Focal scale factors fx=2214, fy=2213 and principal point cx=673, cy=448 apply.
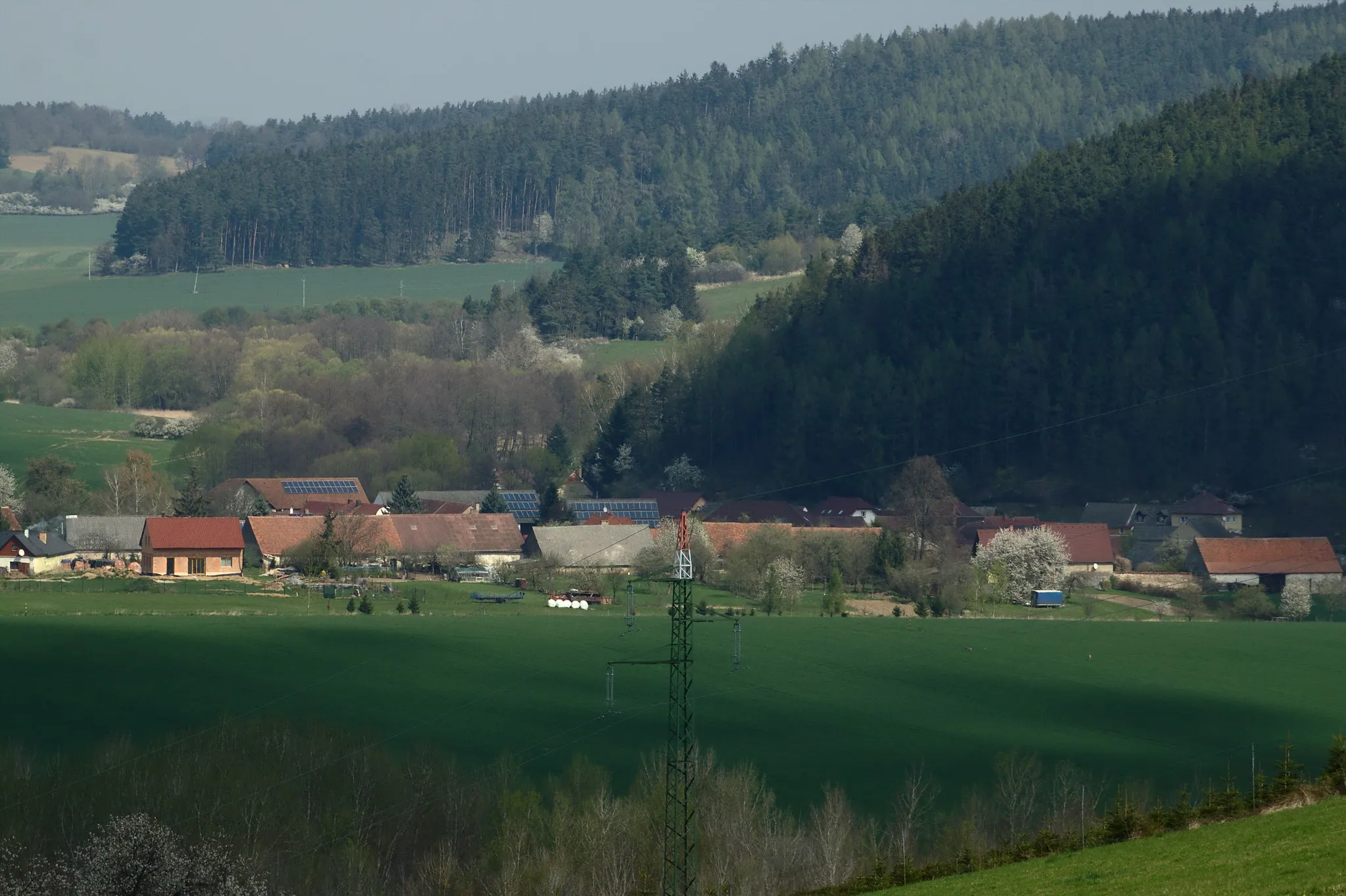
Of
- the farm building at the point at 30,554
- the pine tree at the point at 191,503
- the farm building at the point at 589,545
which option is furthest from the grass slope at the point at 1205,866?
the pine tree at the point at 191,503

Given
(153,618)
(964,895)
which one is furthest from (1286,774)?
(153,618)

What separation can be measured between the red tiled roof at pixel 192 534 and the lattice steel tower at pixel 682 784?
3860 cm

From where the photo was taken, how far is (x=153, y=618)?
60438 millimetres

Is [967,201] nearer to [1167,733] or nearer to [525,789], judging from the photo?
[1167,733]

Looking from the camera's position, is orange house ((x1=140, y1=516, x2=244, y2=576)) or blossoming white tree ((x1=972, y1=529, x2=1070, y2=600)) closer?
orange house ((x1=140, y1=516, x2=244, y2=576))

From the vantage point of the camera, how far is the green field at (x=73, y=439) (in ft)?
396

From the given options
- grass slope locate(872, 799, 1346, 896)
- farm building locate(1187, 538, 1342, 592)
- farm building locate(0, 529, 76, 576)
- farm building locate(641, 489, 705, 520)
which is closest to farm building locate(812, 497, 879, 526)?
farm building locate(641, 489, 705, 520)

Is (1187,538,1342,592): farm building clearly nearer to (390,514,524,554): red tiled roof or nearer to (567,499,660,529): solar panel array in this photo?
(567,499,660,529): solar panel array

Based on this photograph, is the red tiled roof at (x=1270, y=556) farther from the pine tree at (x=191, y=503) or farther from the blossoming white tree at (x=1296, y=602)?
the pine tree at (x=191, y=503)

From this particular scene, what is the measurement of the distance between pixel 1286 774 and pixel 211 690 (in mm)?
26726

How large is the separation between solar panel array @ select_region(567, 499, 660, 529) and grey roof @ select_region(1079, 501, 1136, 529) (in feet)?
68.6

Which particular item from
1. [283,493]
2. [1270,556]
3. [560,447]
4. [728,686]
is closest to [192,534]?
[283,493]

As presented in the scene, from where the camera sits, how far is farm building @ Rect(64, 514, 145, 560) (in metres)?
86.0

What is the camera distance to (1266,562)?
8825 centimetres
